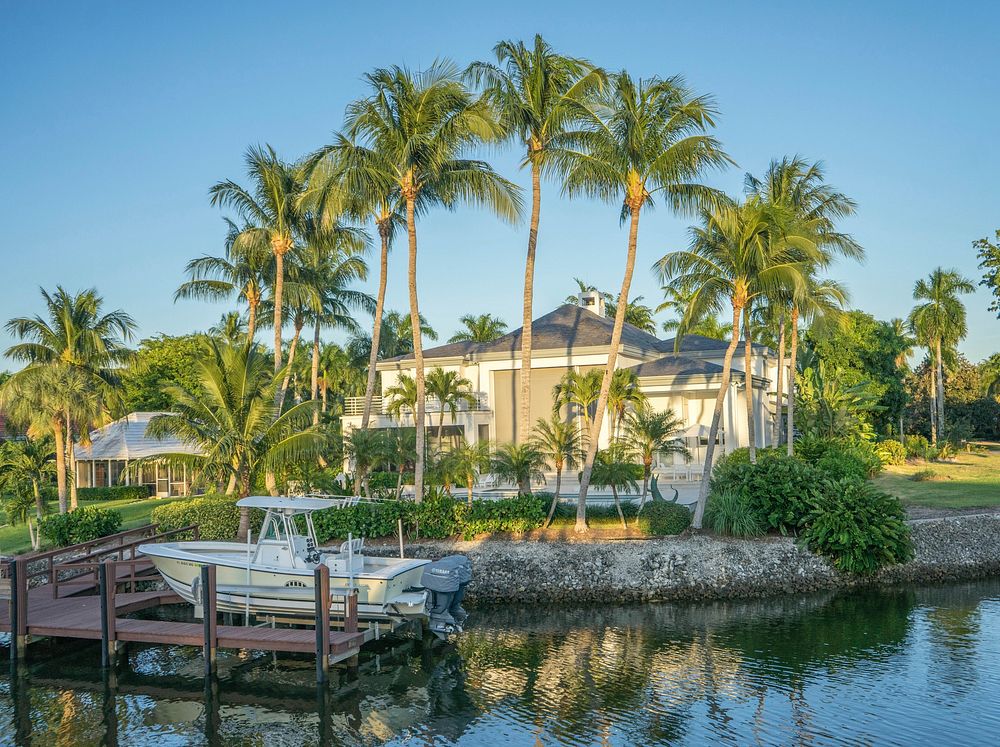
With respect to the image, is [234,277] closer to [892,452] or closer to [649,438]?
[649,438]

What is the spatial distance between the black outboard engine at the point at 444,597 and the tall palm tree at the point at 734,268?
312 inches

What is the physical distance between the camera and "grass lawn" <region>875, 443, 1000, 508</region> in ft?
87.6

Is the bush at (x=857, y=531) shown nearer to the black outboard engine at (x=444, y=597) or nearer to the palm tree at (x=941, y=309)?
the black outboard engine at (x=444, y=597)

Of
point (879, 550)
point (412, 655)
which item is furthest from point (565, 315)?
point (412, 655)

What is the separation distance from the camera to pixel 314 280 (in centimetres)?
3453

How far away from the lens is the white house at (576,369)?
33.2 meters

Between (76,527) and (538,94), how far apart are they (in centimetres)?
1715

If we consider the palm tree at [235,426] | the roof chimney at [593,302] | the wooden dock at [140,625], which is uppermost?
the roof chimney at [593,302]

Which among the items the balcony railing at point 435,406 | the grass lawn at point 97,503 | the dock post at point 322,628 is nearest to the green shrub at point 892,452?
the balcony railing at point 435,406

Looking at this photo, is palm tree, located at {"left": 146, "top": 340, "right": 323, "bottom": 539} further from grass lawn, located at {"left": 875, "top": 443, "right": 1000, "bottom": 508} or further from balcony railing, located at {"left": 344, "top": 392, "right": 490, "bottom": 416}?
grass lawn, located at {"left": 875, "top": 443, "right": 1000, "bottom": 508}

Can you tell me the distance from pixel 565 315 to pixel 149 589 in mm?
24497

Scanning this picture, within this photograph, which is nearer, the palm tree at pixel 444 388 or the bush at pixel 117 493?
the palm tree at pixel 444 388

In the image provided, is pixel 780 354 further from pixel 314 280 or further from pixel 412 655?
pixel 412 655

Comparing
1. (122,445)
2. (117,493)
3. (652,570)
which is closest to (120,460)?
(122,445)
